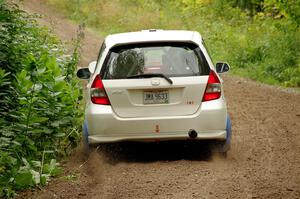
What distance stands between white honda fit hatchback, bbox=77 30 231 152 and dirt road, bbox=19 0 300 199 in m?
0.40

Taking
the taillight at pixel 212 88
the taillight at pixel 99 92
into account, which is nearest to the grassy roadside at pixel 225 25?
the taillight at pixel 212 88

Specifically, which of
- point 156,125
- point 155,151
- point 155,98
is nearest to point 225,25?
point 155,151

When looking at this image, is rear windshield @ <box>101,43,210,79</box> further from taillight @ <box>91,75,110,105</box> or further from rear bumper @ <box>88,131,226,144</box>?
rear bumper @ <box>88,131,226,144</box>

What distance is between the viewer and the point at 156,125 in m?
8.50

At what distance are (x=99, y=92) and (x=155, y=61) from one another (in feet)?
2.58

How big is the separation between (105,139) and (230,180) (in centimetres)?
179

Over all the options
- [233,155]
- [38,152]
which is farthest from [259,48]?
[38,152]

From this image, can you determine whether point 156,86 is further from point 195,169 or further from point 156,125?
point 195,169

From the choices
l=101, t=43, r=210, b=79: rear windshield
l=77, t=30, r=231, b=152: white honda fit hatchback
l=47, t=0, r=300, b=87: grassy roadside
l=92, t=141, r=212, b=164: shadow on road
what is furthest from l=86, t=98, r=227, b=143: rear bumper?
l=47, t=0, r=300, b=87: grassy roadside

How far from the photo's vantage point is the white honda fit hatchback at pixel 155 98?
852cm

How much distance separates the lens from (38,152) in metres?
8.41

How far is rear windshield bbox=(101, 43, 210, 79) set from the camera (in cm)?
862

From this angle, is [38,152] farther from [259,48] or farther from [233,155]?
[259,48]

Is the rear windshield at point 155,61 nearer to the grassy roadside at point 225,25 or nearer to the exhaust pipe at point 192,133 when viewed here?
the exhaust pipe at point 192,133
